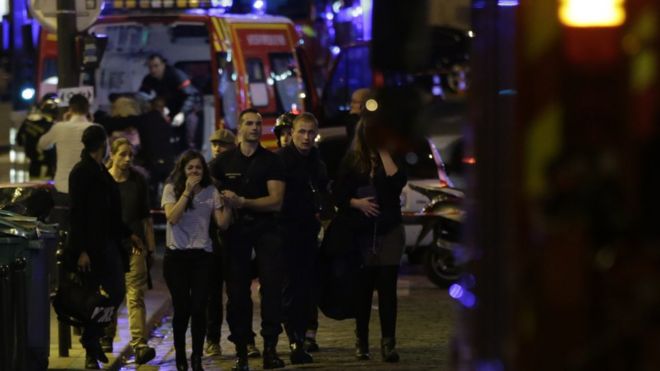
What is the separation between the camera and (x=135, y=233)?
11.9m

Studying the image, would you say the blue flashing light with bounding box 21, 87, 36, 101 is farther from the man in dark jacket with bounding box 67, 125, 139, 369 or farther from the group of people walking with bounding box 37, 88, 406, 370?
the man in dark jacket with bounding box 67, 125, 139, 369

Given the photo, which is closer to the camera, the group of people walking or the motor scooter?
the group of people walking

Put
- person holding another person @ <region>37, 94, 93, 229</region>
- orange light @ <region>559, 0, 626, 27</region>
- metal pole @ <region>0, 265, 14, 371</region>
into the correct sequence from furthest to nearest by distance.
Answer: person holding another person @ <region>37, 94, 93, 229</region> → metal pole @ <region>0, 265, 14, 371</region> → orange light @ <region>559, 0, 626, 27</region>

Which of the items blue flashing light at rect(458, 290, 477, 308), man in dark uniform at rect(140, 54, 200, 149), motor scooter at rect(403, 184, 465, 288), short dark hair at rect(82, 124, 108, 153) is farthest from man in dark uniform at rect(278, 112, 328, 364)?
man in dark uniform at rect(140, 54, 200, 149)

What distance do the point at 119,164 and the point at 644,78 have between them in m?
8.12

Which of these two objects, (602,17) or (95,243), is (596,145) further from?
(95,243)

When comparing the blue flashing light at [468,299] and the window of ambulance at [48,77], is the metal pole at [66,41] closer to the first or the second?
the window of ambulance at [48,77]

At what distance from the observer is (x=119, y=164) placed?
38.8ft

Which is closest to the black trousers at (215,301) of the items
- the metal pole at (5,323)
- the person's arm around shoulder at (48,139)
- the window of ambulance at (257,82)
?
the metal pole at (5,323)

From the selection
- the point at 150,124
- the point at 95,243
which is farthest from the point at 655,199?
the point at 150,124

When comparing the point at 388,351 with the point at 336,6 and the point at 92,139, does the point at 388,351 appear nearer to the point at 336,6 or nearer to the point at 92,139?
the point at 92,139

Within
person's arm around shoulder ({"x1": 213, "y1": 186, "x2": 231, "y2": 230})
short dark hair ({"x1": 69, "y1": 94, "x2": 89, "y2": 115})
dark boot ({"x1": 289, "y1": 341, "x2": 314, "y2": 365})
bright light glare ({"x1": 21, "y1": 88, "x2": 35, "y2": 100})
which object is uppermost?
short dark hair ({"x1": 69, "y1": 94, "x2": 89, "y2": 115})

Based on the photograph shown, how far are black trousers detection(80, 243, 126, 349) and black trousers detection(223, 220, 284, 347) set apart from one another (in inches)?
30.5

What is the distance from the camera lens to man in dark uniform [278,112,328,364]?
11.6 meters
